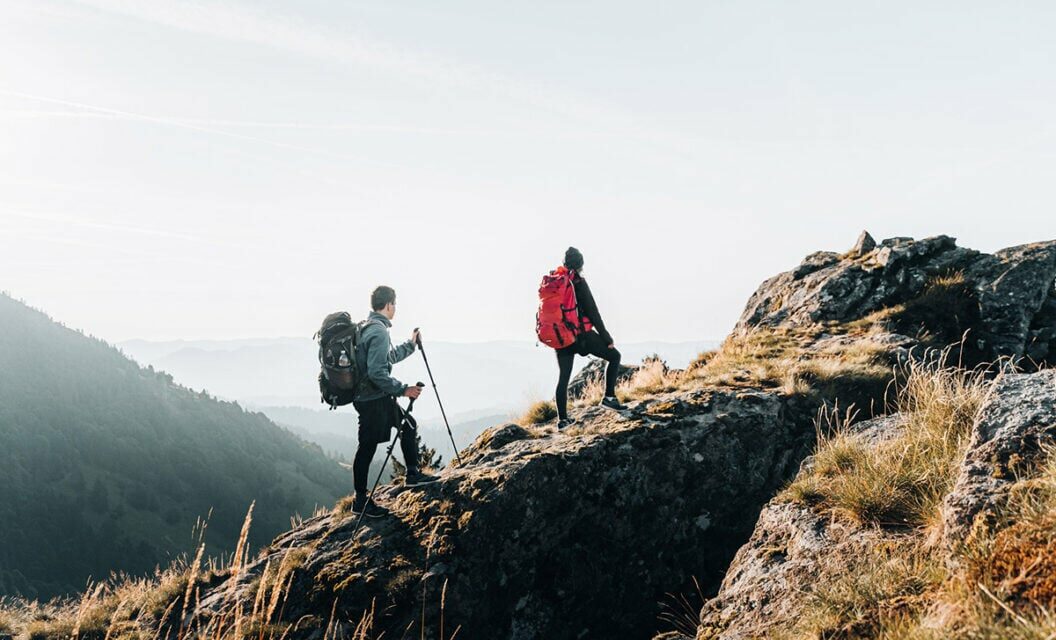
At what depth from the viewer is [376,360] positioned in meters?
7.87

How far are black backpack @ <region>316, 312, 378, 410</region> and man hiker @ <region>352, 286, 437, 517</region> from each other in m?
0.09

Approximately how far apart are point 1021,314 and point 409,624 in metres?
11.8

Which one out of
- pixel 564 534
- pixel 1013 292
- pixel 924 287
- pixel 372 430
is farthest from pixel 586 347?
pixel 1013 292

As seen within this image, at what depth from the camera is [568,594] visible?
6.77m

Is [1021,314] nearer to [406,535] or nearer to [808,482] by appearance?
[808,482]

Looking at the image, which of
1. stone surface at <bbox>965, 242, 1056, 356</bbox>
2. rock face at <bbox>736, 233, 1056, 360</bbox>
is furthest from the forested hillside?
stone surface at <bbox>965, 242, 1056, 356</bbox>

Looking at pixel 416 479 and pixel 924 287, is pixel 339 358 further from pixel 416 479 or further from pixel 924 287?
pixel 924 287

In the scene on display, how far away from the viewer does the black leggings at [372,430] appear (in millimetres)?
8094

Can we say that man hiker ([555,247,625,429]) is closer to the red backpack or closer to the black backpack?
the red backpack

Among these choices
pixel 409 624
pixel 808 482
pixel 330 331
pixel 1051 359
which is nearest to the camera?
pixel 808 482

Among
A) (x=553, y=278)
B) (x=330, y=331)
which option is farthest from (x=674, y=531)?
(x=330, y=331)

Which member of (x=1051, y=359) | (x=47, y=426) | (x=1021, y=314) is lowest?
(x=47, y=426)

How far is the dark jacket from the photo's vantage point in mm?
9719

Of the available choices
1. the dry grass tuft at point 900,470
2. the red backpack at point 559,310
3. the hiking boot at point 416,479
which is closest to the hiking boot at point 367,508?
the hiking boot at point 416,479
